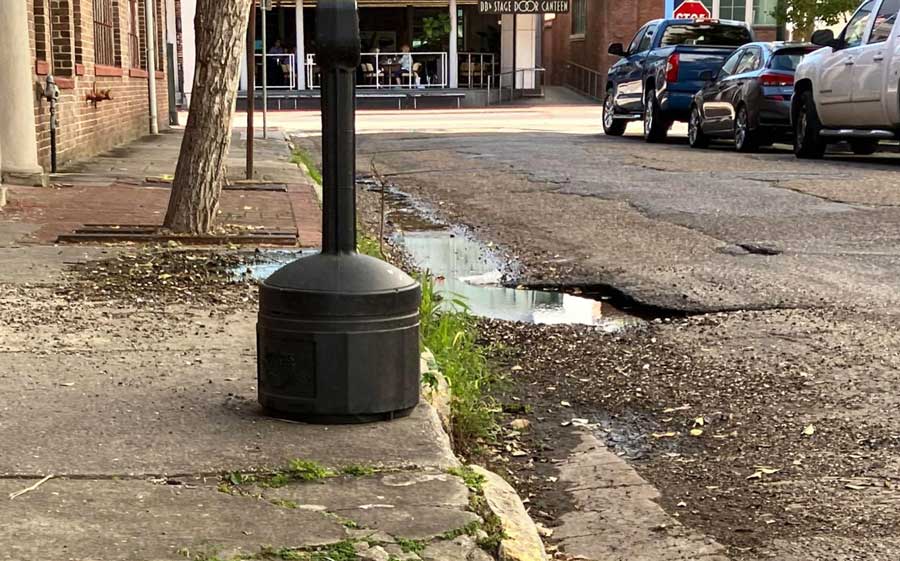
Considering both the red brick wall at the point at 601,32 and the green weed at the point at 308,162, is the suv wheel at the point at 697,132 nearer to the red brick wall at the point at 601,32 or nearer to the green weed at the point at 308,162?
the green weed at the point at 308,162

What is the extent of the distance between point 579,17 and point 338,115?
159 ft

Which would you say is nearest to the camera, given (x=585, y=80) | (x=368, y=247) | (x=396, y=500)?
(x=396, y=500)

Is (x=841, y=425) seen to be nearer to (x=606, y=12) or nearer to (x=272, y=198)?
(x=272, y=198)

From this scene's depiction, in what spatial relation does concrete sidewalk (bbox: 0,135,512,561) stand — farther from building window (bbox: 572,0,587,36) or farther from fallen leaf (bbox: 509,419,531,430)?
building window (bbox: 572,0,587,36)

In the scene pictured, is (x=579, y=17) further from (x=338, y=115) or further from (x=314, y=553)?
(x=314, y=553)

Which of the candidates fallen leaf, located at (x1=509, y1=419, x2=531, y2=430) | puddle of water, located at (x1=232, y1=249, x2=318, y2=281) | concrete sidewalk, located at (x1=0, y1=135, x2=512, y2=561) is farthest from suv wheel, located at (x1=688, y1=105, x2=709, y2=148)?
fallen leaf, located at (x1=509, y1=419, x2=531, y2=430)

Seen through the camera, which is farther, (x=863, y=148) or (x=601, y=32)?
(x=601, y=32)

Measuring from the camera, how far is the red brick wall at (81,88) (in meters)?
12.9

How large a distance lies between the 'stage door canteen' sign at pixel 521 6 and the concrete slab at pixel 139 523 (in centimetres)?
3906

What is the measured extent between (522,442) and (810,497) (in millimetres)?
1148

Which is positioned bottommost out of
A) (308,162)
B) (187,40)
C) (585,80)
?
(308,162)

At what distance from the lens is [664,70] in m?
20.5

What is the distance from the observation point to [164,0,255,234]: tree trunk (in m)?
8.09

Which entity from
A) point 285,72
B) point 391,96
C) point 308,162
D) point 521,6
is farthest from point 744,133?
point 285,72
